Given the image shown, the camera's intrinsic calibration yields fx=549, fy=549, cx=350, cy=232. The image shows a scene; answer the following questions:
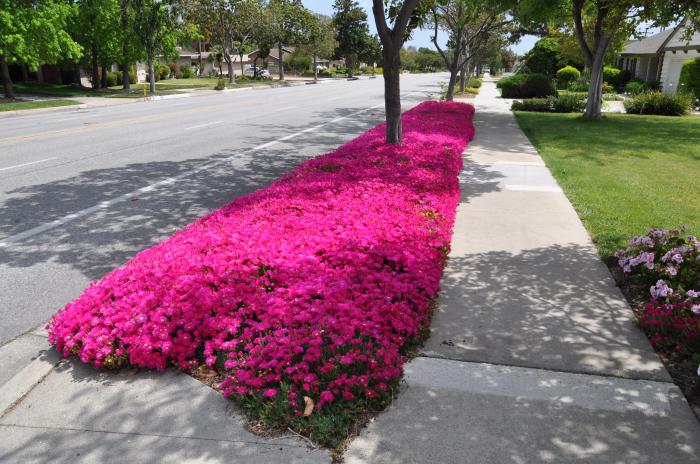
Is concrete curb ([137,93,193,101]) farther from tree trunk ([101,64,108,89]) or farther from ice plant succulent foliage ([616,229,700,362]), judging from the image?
ice plant succulent foliage ([616,229,700,362])

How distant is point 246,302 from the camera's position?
4332 mm

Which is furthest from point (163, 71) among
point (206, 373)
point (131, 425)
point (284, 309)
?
point (131, 425)

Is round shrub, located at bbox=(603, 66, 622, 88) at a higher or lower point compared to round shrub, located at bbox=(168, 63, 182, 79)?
lower

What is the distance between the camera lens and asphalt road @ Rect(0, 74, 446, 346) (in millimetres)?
5691

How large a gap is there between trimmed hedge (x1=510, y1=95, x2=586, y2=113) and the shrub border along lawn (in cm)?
2057

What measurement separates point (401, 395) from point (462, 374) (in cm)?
53

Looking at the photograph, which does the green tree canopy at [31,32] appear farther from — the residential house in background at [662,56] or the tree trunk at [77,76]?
the residential house in background at [662,56]

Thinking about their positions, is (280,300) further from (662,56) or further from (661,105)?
(662,56)

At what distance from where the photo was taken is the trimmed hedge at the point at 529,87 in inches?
1284

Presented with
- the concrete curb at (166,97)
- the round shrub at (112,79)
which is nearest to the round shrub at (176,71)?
the round shrub at (112,79)

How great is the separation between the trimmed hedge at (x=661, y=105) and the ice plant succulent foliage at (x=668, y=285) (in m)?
21.0

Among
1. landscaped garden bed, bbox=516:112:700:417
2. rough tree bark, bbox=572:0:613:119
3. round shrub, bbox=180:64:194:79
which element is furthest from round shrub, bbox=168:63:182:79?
landscaped garden bed, bbox=516:112:700:417

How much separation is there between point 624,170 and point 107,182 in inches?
392

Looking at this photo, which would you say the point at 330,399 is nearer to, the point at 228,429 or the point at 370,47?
the point at 228,429
